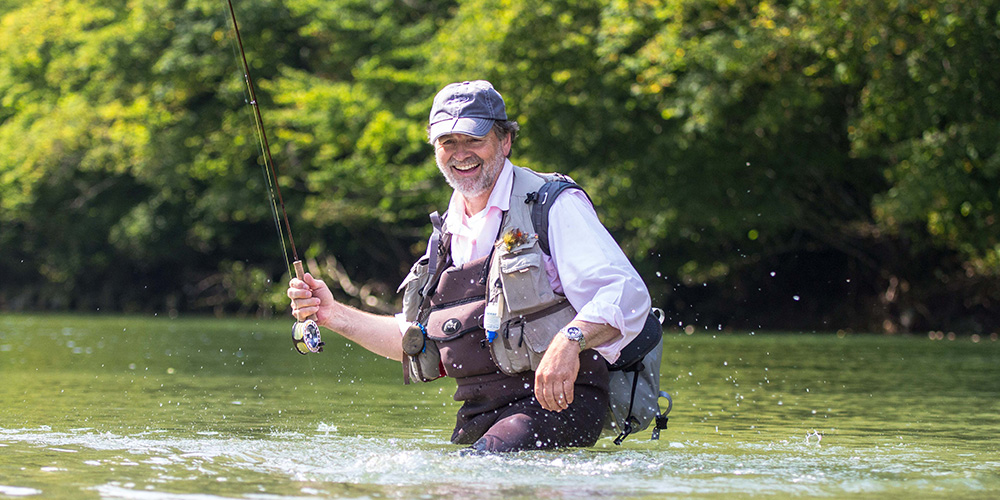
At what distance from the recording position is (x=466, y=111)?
180 inches

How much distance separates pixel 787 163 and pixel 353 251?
12.6m

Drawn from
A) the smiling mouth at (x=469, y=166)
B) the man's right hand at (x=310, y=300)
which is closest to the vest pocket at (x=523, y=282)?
the smiling mouth at (x=469, y=166)

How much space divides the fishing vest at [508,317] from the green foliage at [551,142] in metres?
6.42

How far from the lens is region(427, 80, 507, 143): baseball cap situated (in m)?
4.55

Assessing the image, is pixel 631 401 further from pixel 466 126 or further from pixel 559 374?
pixel 466 126

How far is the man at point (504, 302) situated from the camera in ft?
14.2

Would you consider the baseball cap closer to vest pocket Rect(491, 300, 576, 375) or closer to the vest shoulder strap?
the vest shoulder strap

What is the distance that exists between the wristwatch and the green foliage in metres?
7.02

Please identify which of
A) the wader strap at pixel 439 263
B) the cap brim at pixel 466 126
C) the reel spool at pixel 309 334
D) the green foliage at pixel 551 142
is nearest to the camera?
the cap brim at pixel 466 126

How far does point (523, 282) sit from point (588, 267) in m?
0.23

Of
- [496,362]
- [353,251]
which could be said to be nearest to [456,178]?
[496,362]

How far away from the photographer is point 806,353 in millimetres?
14547

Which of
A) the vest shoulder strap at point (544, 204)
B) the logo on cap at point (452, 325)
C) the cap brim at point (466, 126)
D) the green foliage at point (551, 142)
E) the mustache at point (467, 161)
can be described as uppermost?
the green foliage at point (551, 142)

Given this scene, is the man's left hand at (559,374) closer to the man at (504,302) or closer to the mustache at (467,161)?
the man at (504,302)
